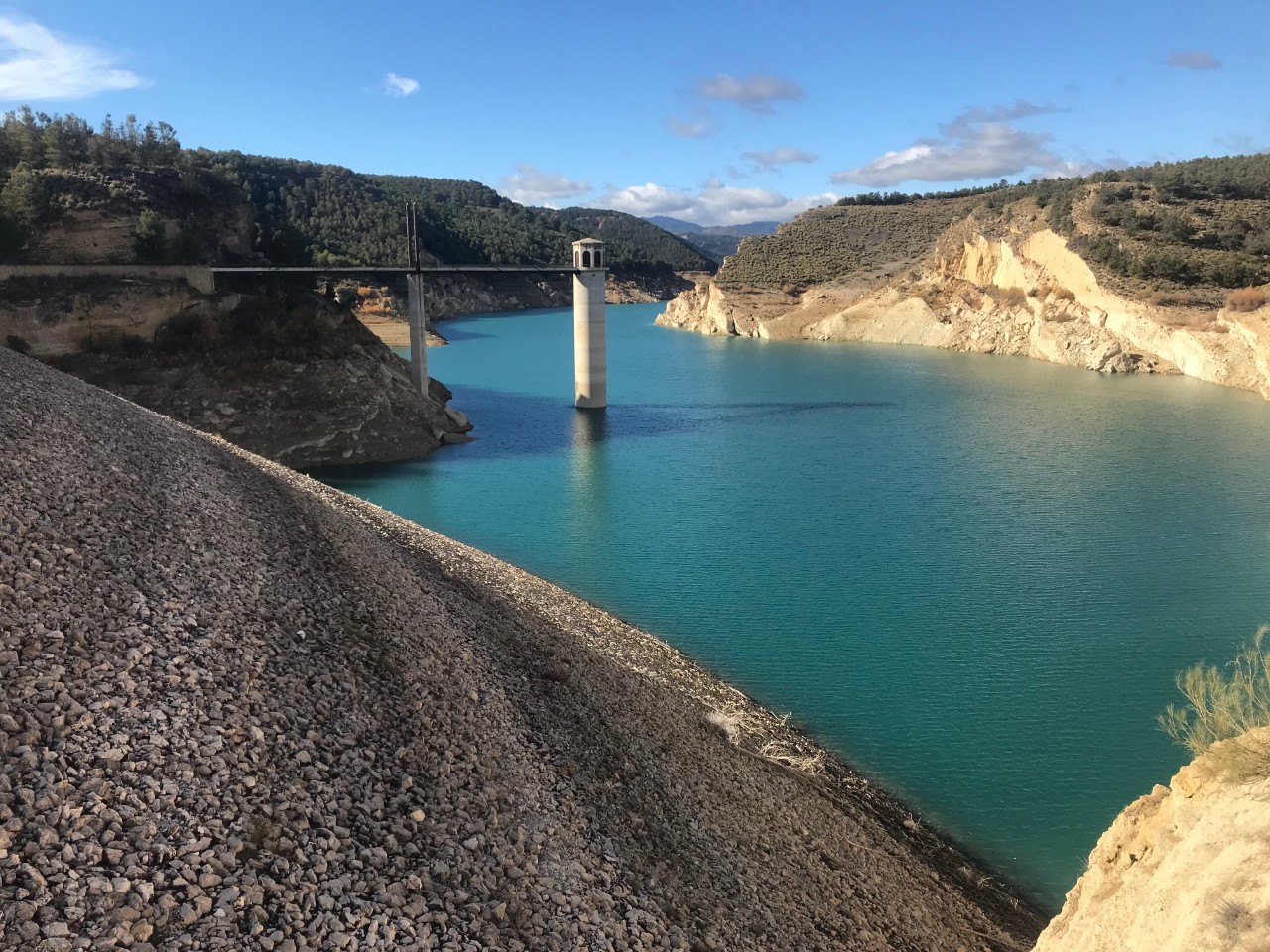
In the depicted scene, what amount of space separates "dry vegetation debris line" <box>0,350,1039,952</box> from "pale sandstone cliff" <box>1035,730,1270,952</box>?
207 cm

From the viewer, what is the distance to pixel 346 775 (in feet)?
27.8

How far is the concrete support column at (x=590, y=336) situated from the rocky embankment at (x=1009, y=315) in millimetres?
32783

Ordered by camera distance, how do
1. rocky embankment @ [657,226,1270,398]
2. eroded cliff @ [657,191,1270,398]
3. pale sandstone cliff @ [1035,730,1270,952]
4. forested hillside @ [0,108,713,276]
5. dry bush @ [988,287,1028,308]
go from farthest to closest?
dry bush @ [988,287,1028,308], eroded cliff @ [657,191,1270,398], rocky embankment @ [657,226,1270,398], forested hillside @ [0,108,713,276], pale sandstone cliff @ [1035,730,1270,952]

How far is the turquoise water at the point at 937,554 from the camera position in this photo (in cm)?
1352

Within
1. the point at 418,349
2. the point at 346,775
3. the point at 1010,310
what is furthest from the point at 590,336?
the point at 1010,310

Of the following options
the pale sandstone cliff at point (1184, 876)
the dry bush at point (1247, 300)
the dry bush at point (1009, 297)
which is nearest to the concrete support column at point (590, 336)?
the dry bush at point (1247, 300)

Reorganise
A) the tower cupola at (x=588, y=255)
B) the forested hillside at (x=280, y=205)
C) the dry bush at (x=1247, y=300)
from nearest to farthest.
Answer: the forested hillside at (x=280, y=205) → the tower cupola at (x=588, y=255) → the dry bush at (x=1247, y=300)

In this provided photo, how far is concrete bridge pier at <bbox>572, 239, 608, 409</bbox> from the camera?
4491 centimetres

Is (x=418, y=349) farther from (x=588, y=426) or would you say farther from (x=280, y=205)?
(x=280, y=205)

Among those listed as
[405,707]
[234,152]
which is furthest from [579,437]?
[234,152]

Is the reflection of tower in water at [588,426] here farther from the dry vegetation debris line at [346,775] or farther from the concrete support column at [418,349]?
the dry vegetation debris line at [346,775]

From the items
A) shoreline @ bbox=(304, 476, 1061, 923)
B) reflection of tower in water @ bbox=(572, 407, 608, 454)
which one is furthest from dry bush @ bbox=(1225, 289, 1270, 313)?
shoreline @ bbox=(304, 476, 1061, 923)

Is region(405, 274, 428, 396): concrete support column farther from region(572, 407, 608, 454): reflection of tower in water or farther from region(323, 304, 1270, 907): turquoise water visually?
region(572, 407, 608, 454): reflection of tower in water

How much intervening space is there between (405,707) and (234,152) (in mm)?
122296
